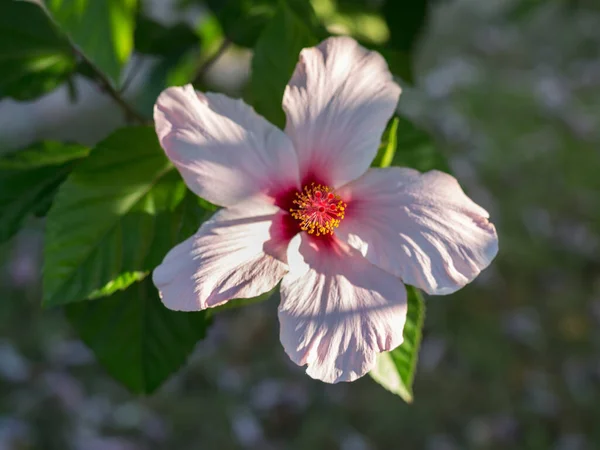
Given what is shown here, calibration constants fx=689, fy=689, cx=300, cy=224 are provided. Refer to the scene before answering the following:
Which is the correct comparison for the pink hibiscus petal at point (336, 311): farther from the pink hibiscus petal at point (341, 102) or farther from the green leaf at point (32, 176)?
the green leaf at point (32, 176)

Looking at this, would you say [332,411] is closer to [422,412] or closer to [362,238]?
[422,412]

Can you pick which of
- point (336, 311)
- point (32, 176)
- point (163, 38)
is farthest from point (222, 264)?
point (163, 38)

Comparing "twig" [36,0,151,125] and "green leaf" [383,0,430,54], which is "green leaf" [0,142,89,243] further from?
"green leaf" [383,0,430,54]

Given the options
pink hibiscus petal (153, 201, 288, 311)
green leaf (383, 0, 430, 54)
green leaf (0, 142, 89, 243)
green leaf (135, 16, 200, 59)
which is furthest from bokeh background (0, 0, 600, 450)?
pink hibiscus petal (153, 201, 288, 311)

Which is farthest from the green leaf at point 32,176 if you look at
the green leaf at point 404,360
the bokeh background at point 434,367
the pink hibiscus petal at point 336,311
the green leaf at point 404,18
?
the bokeh background at point 434,367

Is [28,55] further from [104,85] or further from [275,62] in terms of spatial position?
[275,62]

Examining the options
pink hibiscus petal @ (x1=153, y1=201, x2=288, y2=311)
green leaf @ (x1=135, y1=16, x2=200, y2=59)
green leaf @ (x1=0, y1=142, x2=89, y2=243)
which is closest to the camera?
pink hibiscus petal @ (x1=153, y1=201, x2=288, y2=311)
